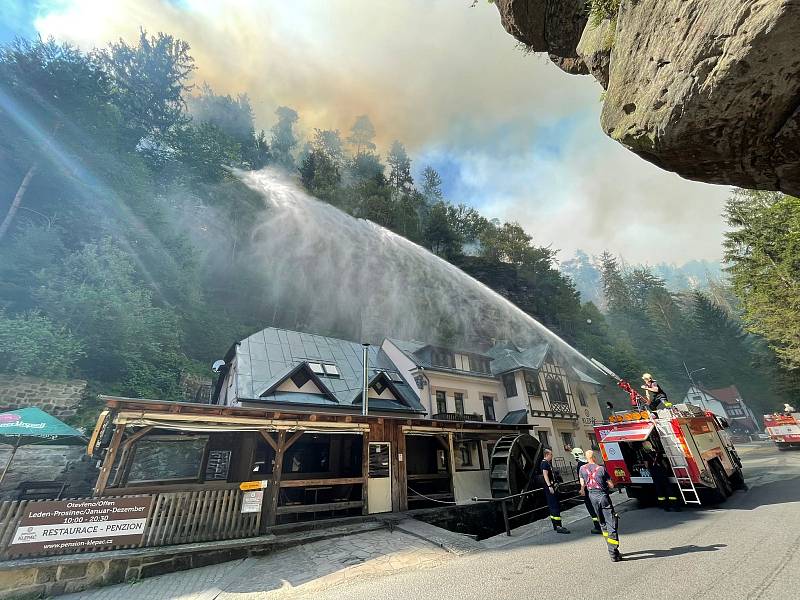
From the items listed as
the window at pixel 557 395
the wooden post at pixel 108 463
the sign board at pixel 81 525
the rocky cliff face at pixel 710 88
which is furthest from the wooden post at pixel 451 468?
the window at pixel 557 395

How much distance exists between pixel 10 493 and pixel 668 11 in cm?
2173

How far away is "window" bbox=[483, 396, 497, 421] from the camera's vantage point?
2453 cm

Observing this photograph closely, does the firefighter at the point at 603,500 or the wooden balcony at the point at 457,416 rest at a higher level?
the wooden balcony at the point at 457,416

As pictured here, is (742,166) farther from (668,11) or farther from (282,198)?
(282,198)

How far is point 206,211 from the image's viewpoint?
3631 cm

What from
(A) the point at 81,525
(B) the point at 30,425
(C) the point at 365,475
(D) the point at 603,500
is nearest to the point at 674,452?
(D) the point at 603,500

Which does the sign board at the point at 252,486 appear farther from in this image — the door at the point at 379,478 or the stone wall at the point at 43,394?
the stone wall at the point at 43,394

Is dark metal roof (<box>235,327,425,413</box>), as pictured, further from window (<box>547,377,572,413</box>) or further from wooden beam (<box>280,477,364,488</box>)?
window (<box>547,377,572,413</box>)

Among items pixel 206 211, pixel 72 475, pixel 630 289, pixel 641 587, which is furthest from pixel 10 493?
pixel 630 289

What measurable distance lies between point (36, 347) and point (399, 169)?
168 feet

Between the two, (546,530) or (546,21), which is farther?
(546,530)

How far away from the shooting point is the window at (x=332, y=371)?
1783 centimetres

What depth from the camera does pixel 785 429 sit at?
84.0 ft

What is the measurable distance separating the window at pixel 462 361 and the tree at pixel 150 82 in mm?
37049
